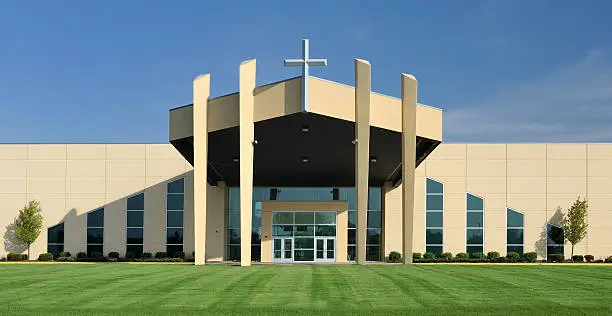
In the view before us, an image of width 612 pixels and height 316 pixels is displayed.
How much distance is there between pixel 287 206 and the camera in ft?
166

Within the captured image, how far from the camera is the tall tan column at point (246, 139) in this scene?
34.6 metres

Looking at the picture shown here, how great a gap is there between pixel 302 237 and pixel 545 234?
19.0m

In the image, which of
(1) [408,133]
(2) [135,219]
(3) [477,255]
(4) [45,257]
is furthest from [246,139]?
(4) [45,257]

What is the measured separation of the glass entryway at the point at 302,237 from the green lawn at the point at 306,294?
75.3 ft

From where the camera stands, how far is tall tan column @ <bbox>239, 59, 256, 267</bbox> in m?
34.6

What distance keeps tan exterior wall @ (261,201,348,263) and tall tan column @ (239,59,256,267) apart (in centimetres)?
1517

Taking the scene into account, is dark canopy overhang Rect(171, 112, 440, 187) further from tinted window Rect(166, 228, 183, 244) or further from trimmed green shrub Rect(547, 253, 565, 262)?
trimmed green shrub Rect(547, 253, 565, 262)

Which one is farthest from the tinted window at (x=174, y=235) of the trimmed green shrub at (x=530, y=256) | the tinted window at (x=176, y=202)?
the trimmed green shrub at (x=530, y=256)

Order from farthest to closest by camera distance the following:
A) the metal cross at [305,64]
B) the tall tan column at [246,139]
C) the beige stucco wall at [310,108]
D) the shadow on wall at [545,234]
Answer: the shadow on wall at [545,234], the tall tan column at [246,139], the beige stucco wall at [310,108], the metal cross at [305,64]

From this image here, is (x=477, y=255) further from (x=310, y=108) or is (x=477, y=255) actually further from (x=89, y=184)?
(x=89, y=184)

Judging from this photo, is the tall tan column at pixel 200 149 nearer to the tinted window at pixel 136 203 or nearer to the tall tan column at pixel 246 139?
the tall tan column at pixel 246 139

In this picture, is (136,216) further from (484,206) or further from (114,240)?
(484,206)

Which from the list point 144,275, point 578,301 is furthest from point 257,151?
point 578,301

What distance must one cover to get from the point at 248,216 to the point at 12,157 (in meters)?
28.2
